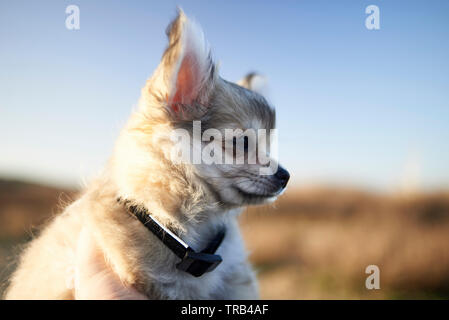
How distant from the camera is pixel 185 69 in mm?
1853

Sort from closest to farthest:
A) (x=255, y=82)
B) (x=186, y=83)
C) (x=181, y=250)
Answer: (x=181, y=250) → (x=186, y=83) → (x=255, y=82)

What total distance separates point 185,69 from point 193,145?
1.37 feet

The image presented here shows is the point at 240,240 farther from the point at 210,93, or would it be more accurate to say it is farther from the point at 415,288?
the point at 415,288

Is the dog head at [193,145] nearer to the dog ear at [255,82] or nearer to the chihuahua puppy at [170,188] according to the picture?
the chihuahua puppy at [170,188]

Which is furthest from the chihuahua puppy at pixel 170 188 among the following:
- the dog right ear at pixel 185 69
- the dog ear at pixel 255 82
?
the dog ear at pixel 255 82

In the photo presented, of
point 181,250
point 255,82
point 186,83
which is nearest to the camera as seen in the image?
point 181,250

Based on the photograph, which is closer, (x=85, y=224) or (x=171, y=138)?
(x=171, y=138)

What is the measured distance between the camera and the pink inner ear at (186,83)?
1.84 m

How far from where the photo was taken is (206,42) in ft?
6.12

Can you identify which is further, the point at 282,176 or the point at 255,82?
the point at 255,82

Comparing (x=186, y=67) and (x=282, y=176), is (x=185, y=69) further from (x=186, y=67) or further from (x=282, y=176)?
(x=282, y=176)

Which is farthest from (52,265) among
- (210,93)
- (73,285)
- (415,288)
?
(415,288)

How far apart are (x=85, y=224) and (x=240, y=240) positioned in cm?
101

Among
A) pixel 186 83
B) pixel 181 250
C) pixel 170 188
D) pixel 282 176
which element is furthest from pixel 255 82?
pixel 181 250
